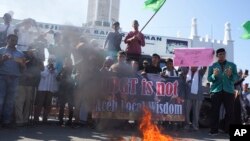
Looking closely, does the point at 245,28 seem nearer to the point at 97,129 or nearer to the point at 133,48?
the point at 133,48

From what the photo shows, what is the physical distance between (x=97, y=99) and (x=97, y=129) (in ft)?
2.56

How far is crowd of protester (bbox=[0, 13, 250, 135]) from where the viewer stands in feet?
29.5

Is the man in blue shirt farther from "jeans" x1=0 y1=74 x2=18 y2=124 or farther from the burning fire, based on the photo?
the burning fire

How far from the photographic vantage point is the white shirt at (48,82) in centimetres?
987

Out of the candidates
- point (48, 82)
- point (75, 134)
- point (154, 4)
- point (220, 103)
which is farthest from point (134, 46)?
point (75, 134)

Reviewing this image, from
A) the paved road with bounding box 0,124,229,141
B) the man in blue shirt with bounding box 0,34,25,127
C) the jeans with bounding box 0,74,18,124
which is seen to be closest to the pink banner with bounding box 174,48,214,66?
the paved road with bounding box 0,124,229,141

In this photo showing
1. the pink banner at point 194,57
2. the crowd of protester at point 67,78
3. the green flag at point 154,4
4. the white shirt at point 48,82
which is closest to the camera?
the crowd of protester at point 67,78

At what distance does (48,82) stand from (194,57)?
414 cm

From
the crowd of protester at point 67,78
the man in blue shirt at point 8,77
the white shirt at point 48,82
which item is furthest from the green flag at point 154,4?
the man in blue shirt at point 8,77

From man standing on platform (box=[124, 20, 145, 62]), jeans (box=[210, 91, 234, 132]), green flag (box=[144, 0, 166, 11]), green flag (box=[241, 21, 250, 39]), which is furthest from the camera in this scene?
green flag (box=[144, 0, 166, 11])

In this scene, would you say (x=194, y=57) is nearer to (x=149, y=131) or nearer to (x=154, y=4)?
(x=154, y=4)

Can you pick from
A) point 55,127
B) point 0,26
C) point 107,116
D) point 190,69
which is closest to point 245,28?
point 190,69

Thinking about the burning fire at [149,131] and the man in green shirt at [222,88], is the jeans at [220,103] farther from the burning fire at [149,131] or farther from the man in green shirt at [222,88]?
the burning fire at [149,131]

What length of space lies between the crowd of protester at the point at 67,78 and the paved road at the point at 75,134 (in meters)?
0.44
